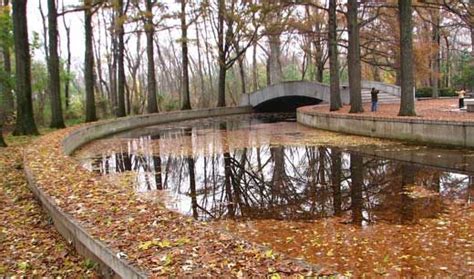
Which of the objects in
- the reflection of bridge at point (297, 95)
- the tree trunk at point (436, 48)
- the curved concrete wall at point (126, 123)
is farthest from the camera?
the reflection of bridge at point (297, 95)

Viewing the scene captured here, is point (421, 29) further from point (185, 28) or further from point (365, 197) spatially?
point (365, 197)

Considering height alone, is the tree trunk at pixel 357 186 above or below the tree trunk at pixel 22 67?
below

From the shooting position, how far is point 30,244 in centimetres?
591

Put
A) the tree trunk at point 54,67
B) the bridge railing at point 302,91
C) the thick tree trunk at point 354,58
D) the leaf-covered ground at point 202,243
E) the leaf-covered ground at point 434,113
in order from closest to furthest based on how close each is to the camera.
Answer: the leaf-covered ground at point 202,243 → the leaf-covered ground at point 434,113 → the thick tree trunk at point 354,58 → the tree trunk at point 54,67 → the bridge railing at point 302,91

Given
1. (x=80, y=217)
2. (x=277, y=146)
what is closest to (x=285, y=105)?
(x=277, y=146)

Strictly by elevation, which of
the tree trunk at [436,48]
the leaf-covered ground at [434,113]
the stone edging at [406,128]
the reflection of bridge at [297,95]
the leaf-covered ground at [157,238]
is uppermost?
the tree trunk at [436,48]

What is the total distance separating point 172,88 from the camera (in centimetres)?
5109

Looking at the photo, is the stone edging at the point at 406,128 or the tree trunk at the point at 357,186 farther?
the stone edging at the point at 406,128

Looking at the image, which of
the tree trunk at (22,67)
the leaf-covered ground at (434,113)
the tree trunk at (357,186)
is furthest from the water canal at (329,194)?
the tree trunk at (22,67)

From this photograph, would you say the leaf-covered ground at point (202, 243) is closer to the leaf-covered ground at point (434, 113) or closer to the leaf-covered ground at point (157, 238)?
the leaf-covered ground at point (157, 238)

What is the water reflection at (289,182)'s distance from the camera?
7406 millimetres

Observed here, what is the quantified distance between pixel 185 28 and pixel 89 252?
26704 mm

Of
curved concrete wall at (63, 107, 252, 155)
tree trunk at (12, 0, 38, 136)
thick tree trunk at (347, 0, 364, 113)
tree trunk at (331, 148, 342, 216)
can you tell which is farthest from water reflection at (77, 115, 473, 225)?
thick tree trunk at (347, 0, 364, 113)

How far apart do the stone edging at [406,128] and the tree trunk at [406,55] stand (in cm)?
112
